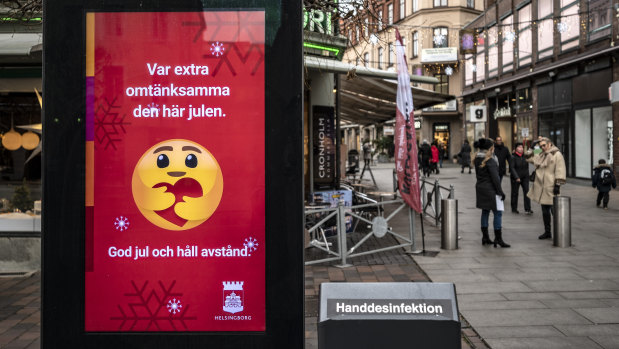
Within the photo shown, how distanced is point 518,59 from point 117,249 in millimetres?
28274

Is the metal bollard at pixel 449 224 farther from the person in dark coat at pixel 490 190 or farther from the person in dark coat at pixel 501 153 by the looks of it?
the person in dark coat at pixel 501 153

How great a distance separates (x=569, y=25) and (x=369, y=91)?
1272cm

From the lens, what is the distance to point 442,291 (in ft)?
7.61

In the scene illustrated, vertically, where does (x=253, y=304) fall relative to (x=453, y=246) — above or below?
above

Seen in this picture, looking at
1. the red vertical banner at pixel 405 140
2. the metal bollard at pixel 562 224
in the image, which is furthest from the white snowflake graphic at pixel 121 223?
the metal bollard at pixel 562 224

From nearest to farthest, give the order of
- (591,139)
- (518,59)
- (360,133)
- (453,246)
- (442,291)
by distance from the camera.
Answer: (442,291) → (453,246) → (591,139) → (518,59) → (360,133)

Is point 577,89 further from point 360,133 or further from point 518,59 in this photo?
point 360,133

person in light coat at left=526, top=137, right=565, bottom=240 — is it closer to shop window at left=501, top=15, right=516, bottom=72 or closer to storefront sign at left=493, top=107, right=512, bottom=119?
shop window at left=501, top=15, right=516, bottom=72

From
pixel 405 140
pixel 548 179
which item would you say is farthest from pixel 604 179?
pixel 405 140

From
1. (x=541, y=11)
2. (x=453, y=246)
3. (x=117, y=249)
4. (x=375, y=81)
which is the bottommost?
(x=453, y=246)

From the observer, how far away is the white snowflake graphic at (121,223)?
2414 mm

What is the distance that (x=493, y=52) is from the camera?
30.9m

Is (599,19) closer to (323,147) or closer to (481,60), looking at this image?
(481,60)

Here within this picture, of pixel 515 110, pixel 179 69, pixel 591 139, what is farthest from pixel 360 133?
pixel 179 69
